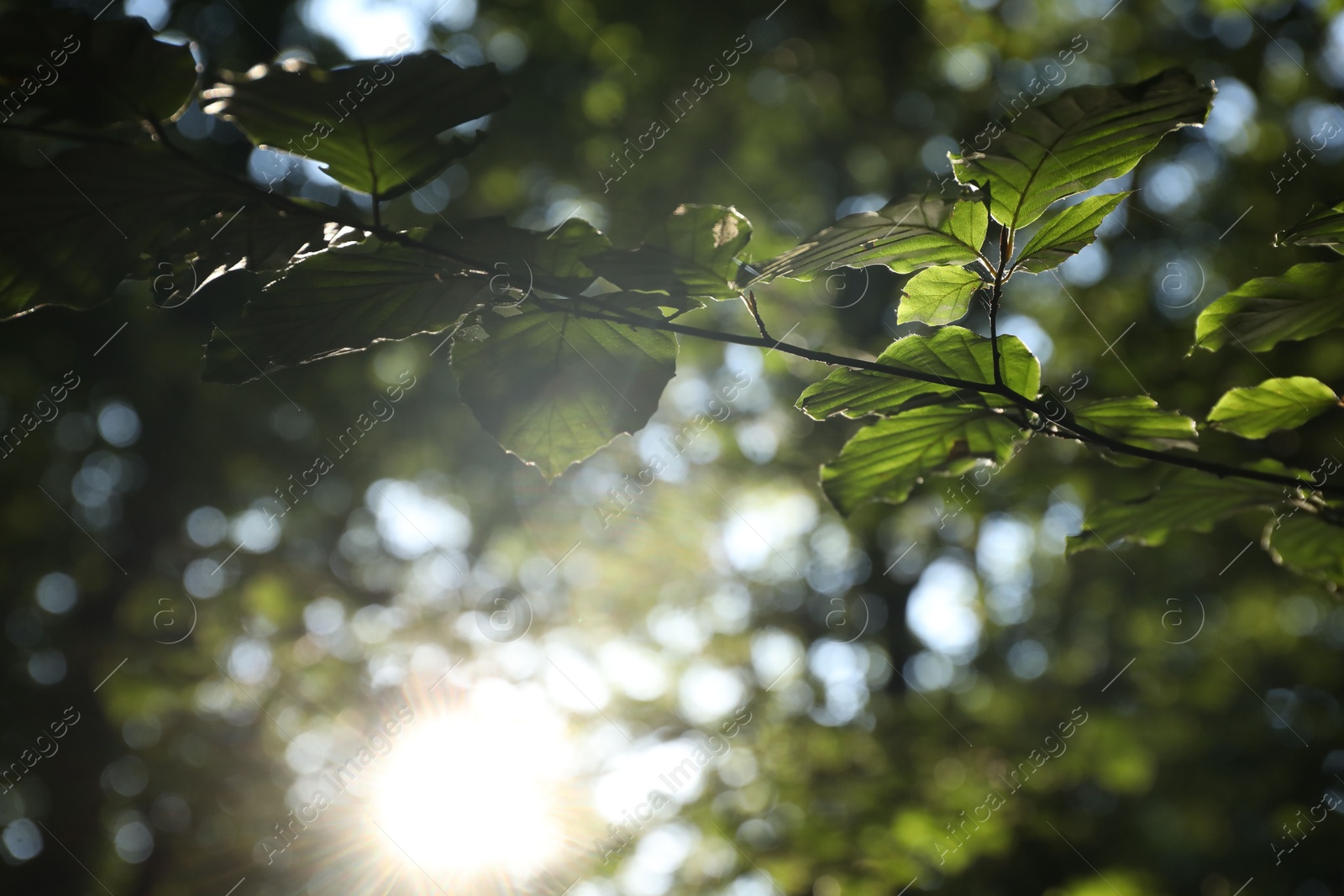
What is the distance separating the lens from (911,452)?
0.99 metres

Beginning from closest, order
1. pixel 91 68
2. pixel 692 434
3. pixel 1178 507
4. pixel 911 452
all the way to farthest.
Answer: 1. pixel 91 68
2. pixel 911 452
3. pixel 1178 507
4. pixel 692 434

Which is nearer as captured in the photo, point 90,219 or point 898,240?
point 90,219

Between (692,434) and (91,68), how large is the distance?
648cm

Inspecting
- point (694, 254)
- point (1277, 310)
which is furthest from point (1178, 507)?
point (694, 254)

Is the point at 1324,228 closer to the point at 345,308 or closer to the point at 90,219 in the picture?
the point at 345,308

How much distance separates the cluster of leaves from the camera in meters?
0.68

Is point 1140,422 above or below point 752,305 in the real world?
below

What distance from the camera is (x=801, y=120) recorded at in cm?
755

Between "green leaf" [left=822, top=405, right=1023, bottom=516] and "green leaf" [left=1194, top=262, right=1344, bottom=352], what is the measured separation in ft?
0.94

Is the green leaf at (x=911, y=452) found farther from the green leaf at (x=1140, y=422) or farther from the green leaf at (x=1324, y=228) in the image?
the green leaf at (x=1324, y=228)

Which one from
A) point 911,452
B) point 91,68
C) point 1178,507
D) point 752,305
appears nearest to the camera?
point 91,68

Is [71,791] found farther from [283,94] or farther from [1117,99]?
Answer: [1117,99]

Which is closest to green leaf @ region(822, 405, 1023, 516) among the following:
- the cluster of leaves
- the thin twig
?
the cluster of leaves

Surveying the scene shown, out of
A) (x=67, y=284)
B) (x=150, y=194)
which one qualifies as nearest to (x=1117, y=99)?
(x=150, y=194)
